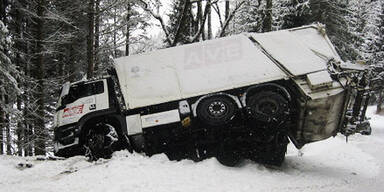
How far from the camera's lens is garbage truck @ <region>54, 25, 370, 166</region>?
301 inches

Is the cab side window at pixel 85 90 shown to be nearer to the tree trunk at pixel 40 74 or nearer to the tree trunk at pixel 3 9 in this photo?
the tree trunk at pixel 40 74

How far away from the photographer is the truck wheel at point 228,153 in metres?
8.09

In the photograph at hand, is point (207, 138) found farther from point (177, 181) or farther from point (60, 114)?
point (60, 114)

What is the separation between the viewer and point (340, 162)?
390 inches

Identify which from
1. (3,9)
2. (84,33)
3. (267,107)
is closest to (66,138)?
(267,107)

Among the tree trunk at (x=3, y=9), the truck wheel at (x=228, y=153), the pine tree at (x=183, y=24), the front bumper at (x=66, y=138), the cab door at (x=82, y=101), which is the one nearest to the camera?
the truck wheel at (x=228, y=153)

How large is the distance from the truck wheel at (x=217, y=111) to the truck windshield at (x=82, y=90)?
3089 millimetres

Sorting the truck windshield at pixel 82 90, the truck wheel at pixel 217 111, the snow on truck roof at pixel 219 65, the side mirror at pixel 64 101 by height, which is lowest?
the truck wheel at pixel 217 111

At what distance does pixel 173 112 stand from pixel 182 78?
3.03ft

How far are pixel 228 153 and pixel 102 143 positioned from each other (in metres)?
3.43

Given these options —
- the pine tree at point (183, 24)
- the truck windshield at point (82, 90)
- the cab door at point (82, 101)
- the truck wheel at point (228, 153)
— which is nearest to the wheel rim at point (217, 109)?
the truck wheel at point (228, 153)

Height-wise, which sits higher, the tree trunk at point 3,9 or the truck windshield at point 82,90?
the tree trunk at point 3,9

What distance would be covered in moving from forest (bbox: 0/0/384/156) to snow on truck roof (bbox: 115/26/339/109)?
3527 mm

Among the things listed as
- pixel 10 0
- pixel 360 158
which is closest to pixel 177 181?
pixel 360 158
